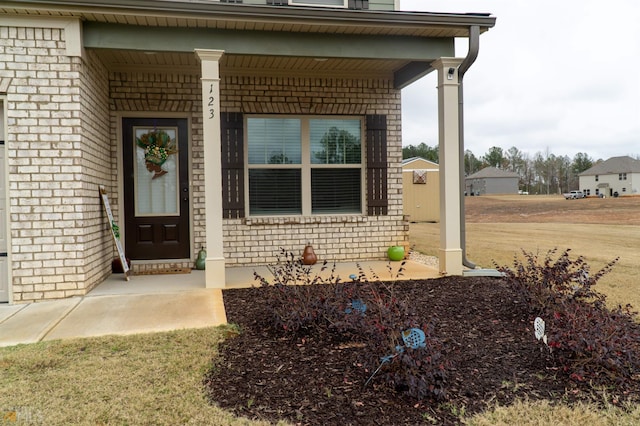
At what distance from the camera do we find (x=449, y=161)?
568 cm

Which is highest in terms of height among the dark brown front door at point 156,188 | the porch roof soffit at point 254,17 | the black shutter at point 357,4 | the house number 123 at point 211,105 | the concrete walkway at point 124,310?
the black shutter at point 357,4

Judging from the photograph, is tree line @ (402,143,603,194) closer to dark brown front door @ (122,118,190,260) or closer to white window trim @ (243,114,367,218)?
white window trim @ (243,114,367,218)

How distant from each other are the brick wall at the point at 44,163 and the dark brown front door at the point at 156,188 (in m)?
1.51

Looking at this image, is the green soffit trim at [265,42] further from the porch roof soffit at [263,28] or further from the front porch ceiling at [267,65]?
the front porch ceiling at [267,65]

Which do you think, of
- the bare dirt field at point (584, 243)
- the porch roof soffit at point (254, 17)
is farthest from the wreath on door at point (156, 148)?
the bare dirt field at point (584, 243)

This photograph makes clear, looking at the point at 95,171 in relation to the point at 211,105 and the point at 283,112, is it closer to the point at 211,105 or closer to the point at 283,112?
the point at 211,105

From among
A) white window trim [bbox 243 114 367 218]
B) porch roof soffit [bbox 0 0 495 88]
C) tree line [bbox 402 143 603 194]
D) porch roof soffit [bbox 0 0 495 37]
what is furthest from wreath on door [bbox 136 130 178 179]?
tree line [bbox 402 143 603 194]

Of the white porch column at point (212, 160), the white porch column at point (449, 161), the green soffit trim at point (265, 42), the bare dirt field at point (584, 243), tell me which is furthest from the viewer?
the bare dirt field at point (584, 243)

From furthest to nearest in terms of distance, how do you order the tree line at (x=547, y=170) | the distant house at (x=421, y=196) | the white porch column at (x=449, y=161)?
the tree line at (x=547, y=170) → the distant house at (x=421, y=196) → the white porch column at (x=449, y=161)

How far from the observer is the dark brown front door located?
6434 mm

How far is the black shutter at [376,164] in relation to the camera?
23.2 ft

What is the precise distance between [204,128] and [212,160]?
0.36m

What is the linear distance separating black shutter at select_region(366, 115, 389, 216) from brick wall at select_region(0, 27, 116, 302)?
13.0 ft

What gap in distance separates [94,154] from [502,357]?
4.84 metres
